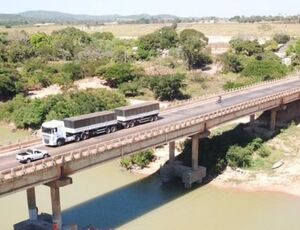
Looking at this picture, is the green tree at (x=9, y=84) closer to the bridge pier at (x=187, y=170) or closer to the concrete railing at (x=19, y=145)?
the bridge pier at (x=187, y=170)

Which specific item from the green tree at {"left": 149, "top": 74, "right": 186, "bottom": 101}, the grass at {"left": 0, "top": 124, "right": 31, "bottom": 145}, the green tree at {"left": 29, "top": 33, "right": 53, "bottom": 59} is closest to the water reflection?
the grass at {"left": 0, "top": 124, "right": 31, "bottom": 145}

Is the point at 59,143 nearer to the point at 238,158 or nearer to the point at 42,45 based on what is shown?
the point at 238,158

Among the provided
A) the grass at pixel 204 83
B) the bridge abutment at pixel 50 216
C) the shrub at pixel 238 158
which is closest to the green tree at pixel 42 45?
the grass at pixel 204 83

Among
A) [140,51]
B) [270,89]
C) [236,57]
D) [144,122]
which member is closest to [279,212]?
[144,122]

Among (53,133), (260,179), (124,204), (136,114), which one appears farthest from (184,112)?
(53,133)

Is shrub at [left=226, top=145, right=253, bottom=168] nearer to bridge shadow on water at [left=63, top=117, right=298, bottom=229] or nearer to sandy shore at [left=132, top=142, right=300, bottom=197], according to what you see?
sandy shore at [left=132, top=142, right=300, bottom=197]

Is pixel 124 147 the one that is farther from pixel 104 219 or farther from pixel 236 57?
pixel 236 57
